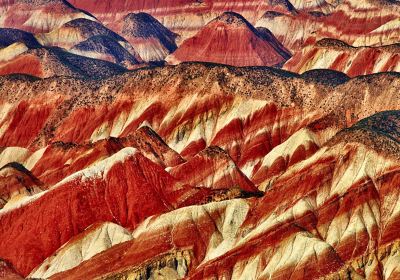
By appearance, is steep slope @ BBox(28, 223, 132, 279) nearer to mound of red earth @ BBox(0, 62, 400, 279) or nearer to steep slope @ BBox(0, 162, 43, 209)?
mound of red earth @ BBox(0, 62, 400, 279)

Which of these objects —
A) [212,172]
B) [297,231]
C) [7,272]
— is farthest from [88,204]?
[297,231]

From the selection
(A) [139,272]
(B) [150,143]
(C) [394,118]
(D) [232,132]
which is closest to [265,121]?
(D) [232,132]

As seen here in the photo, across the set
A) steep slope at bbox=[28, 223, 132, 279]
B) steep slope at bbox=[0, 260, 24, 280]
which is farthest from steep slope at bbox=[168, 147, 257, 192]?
steep slope at bbox=[0, 260, 24, 280]

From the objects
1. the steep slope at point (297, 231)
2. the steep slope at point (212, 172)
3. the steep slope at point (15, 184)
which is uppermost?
the steep slope at point (297, 231)

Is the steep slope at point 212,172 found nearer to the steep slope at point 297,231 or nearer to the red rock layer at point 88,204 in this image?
the red rock layer at point 88,204

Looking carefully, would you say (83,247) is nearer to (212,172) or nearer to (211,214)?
(211,214)

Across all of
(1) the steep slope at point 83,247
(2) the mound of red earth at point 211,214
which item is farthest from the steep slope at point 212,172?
(1) the steep slope at point 83,247

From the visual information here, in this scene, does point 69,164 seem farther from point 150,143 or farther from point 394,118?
point 394,118

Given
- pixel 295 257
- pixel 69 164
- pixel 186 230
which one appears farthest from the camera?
pixel 69 164

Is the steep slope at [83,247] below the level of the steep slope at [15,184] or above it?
above

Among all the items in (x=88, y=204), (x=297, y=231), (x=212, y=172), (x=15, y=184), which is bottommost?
(x=15, y=184)

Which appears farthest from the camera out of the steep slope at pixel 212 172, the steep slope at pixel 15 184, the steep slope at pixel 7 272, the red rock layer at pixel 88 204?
the steep slope at pixel 15 184
